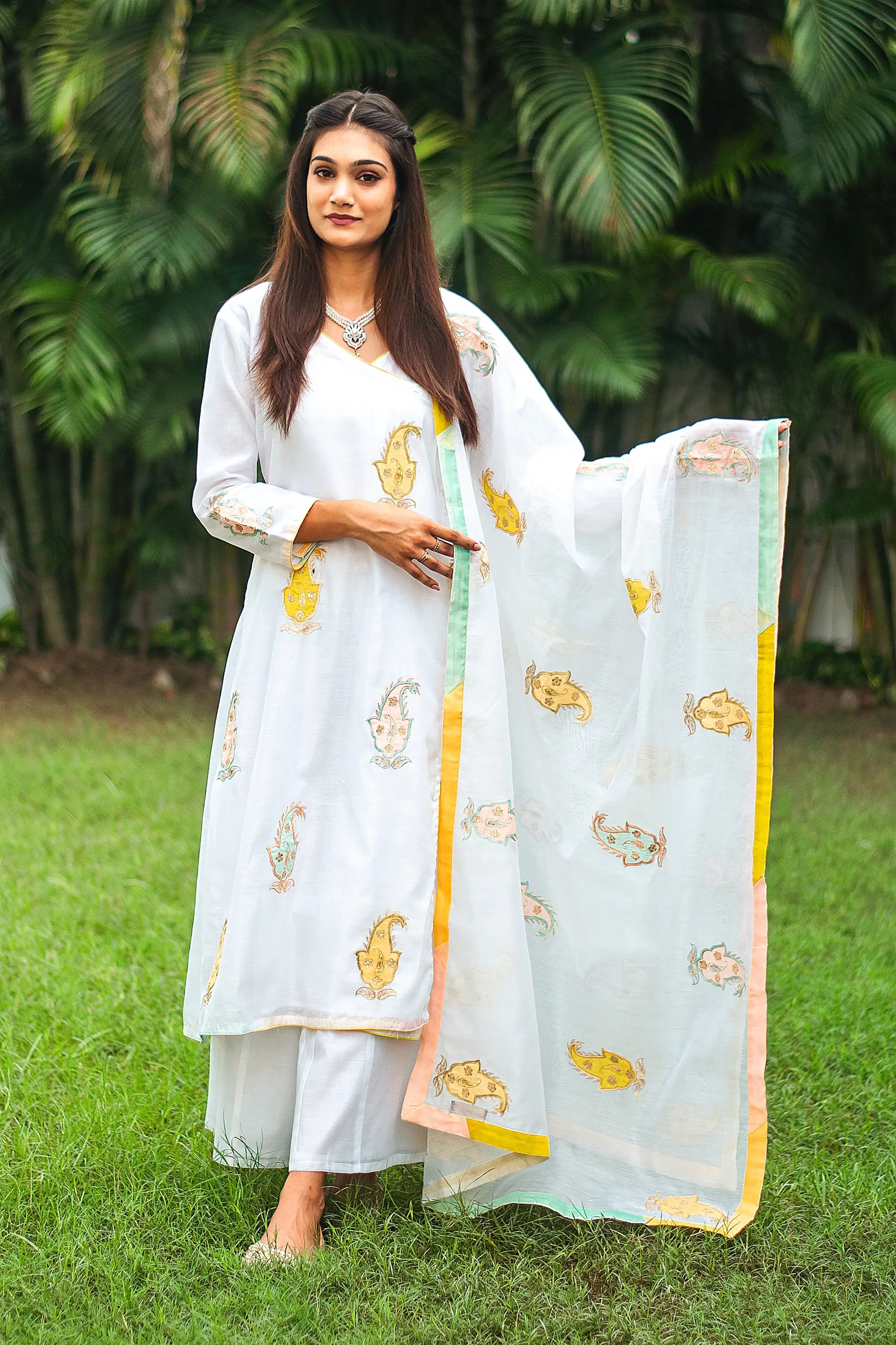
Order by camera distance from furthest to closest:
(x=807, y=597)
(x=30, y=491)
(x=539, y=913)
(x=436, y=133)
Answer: (x=807, y=597), (x=30, y=491), (x=436, y=133), (x=539, y=913)

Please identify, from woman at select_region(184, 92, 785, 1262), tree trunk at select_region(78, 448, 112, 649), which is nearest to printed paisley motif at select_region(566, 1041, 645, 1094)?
woman at select_region(184, 92, 785, 1262)

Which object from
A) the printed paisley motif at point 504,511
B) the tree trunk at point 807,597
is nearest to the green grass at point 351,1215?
the printed paisley motif at point 504,511

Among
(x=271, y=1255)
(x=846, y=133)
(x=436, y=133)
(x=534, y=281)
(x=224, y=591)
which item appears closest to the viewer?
(x=271, y=1255)

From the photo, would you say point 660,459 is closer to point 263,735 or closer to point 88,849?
point 263,735

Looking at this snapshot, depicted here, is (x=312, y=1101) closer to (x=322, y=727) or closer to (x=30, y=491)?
(x=322, y=727)

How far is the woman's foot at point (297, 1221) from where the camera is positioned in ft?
6.24

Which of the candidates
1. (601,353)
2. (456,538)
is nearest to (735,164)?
(601,353)

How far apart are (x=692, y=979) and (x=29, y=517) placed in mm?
5301

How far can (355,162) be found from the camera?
1.96m

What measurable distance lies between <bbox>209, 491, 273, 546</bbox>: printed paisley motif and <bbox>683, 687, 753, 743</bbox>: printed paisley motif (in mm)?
694

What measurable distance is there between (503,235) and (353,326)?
3.31 m

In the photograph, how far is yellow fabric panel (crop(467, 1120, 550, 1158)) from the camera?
1979mm

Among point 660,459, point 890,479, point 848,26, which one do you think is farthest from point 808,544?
point 660,459

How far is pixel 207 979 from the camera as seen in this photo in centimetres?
202
